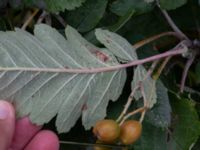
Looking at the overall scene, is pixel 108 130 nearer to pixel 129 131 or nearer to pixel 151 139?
pixel 129 131

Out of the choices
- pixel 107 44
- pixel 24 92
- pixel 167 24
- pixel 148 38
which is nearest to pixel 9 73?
pixel 24 92

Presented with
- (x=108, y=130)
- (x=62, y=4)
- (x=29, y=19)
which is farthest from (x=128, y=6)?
(x=108, y=130)

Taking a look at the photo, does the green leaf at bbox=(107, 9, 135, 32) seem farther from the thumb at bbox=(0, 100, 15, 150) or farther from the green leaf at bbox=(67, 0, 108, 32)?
the thumb at bbox=(0, 100, 15, 150)

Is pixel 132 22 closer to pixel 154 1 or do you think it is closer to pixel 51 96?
pixel 154 1

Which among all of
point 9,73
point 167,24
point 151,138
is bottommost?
point 151,138

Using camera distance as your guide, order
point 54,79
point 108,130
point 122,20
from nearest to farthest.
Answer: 1. point 108,130
2. point 54,79
3. point 122,20

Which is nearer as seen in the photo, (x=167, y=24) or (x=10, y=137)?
(x=10, y=137)

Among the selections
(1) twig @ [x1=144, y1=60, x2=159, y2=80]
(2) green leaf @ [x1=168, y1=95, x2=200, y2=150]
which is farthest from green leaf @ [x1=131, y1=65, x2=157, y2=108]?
(2) green leaf @ [x1=168, y1=95, x2=200, y2=150]
